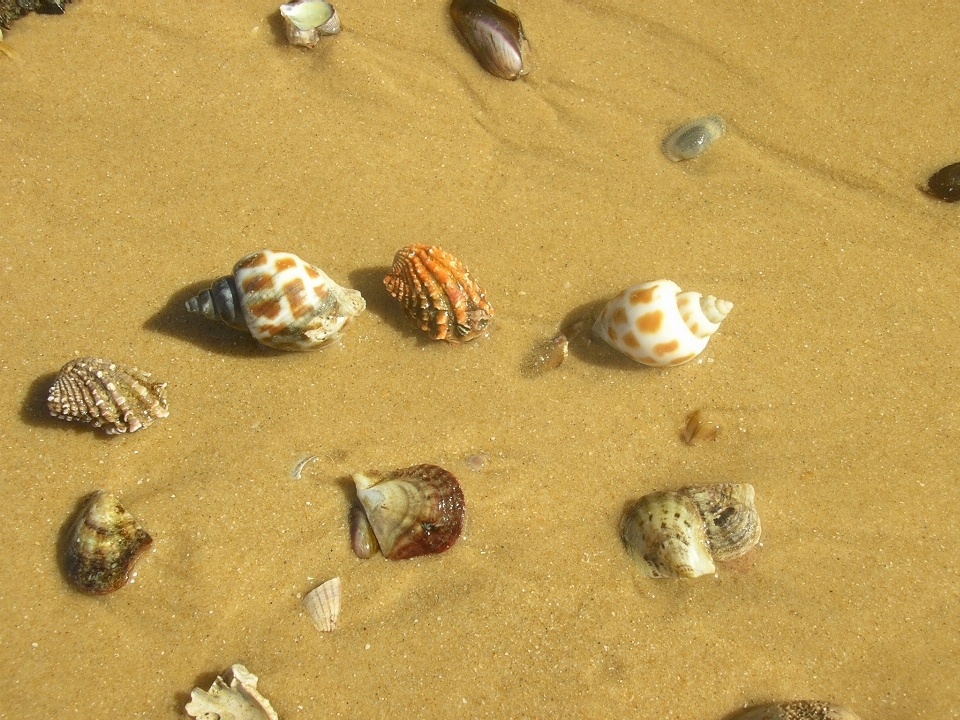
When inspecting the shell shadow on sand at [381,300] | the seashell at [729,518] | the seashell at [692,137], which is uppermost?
the seashell at [692,137]

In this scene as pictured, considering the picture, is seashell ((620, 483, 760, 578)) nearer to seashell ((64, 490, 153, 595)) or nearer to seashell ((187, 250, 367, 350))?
seashell ((187, 250, 367, 350))

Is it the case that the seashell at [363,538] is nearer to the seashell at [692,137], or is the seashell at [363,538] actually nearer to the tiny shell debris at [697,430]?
the tiny shell debris at [697,430]

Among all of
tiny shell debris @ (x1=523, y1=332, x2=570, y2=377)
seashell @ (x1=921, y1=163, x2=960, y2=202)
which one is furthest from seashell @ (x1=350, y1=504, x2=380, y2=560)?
seashell @ (x1=921, y1=163, x2=960, y2=202)

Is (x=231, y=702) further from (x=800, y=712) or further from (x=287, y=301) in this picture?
(x=800, y=712)

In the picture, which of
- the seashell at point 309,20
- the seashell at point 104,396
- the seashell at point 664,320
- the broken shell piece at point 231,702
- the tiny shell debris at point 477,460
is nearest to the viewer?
the broken shell piece at point 231,702

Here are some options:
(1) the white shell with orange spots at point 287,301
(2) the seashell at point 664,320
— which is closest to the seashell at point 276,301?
(1) the white shell with orange spots at point 287,301

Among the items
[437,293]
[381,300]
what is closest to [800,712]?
[437,293]
